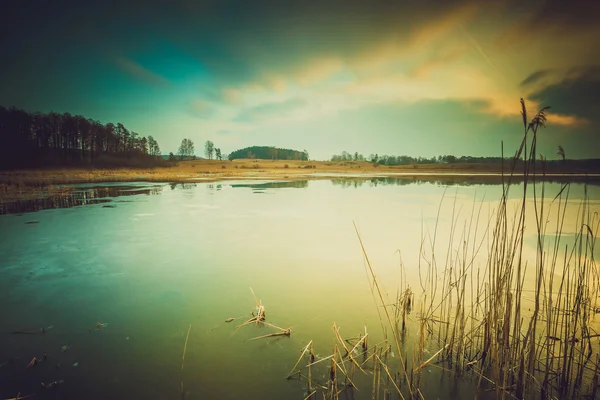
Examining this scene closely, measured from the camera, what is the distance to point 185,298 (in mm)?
5961

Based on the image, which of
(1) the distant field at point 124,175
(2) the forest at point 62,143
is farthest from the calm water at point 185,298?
(2) the forest at point 62,143

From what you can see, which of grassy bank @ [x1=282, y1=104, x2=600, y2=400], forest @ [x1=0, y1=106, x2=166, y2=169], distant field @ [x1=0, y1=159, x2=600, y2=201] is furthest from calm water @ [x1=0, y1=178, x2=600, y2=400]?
forest @ [x1=0, y1=106, x2=166, y2=169]

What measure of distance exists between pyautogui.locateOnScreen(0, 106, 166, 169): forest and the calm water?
6668 cm

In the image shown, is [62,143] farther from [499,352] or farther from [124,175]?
[499,352]

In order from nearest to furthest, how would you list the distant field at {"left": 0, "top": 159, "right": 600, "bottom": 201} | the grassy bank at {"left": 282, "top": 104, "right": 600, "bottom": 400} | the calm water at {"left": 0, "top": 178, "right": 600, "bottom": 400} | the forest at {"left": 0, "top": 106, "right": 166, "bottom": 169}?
the grassy bank at {"left": 282, "top": 104, "right": 600, "bottom": 400} → the calm water at {"left": 0, "top": 178, "right": 600, "bottom": 400} → the distant field at {"left": 0, "top": 159, "right": 600, "bottom": 201} → the forest at {"left": 0, "top": 106, "right": 166, "bottom": 169}

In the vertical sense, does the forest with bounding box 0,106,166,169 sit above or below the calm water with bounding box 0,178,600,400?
above

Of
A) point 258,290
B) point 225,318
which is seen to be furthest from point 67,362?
point 258,290

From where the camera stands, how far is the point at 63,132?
77.1 meters

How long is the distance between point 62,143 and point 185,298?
327ft

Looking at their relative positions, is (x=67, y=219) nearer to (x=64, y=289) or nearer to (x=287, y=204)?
(x=64, y=289)

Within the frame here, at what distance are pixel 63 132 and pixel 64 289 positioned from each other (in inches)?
3781

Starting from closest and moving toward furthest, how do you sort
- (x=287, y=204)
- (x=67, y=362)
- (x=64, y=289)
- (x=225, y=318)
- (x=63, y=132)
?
1. (x=67, y=362)
2. (x=225, y=318)
3. (x=64, y=289)
4. (x=287, y=204)
5. (x=63, y=132)

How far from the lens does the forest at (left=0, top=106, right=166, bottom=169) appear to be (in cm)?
6221

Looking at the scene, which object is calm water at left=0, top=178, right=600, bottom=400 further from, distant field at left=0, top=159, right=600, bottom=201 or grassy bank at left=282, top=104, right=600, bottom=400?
distant field at left=0, top=159, right=600, bottom=201
